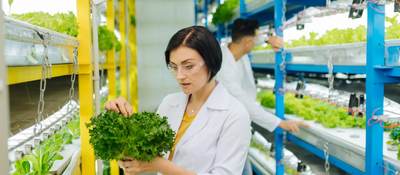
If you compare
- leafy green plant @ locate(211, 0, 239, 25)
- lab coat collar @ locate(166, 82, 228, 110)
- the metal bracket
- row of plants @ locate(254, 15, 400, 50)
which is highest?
leafy green plant @ locate(211, 0, 239, 25)

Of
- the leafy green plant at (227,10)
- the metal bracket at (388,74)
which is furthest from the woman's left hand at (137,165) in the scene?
the leafy green plant at (227,10)

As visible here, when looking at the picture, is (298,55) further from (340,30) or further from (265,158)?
(265,158)

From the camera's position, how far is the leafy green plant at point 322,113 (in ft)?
10.5

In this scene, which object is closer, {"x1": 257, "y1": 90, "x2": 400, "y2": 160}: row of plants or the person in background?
{"x1": 257, "y1": 90, "x2": 400, "y2": 160}: row of plants

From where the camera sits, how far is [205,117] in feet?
6.54

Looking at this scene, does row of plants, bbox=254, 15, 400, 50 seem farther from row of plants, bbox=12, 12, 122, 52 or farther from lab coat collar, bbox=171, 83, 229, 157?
row of plants, bbox=12, 12, 122, 52

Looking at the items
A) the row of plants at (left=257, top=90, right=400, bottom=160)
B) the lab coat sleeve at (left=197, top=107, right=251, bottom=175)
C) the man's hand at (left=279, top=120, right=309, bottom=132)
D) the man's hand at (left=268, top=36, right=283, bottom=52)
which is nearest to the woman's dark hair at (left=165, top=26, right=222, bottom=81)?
→ the lab coat sleeve at (left=197, top=107, right=251, bottom=175)

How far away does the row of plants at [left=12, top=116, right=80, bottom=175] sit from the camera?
1.45m

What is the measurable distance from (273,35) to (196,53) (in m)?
2.10

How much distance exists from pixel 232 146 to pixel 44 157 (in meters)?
0.82

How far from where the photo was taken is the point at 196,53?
185 cm

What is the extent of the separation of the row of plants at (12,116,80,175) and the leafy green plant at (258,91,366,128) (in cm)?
202

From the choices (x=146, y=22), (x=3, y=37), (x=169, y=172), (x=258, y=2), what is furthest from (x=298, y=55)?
(x=146, y=22)

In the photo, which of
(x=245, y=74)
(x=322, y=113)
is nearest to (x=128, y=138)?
(x=322, y=113)
